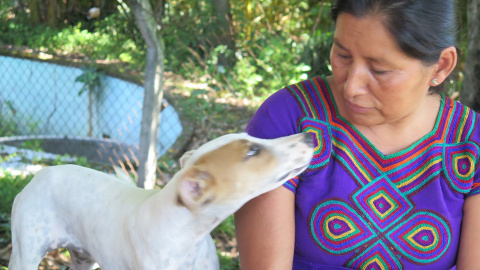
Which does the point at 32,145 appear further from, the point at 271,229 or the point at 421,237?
the point at 421,237

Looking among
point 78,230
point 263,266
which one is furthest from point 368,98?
point 78,230

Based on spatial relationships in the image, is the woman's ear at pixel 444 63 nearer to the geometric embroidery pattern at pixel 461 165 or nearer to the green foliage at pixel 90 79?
the geometric embroidery pattern at pixel 461 165

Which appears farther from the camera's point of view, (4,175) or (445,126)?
(4,175)

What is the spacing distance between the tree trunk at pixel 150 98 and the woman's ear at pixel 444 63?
1627 millimetres

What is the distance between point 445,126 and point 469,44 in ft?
3.72

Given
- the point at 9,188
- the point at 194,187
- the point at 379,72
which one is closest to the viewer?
the point at 194,187

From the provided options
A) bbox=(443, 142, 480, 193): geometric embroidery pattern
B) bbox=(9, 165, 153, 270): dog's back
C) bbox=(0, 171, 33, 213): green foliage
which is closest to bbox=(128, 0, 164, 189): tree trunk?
bbox=(0, 171, 33, 213): green foliage

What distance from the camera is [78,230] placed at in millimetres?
1562

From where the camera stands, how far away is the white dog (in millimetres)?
1321

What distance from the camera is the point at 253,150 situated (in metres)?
1.36

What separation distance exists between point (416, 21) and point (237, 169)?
58 centimetres

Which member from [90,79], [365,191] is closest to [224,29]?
[90,79]

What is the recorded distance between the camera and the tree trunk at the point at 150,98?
2791mm

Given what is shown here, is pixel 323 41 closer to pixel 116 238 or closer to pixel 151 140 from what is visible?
pixel 151 140
